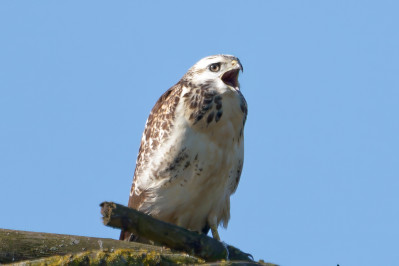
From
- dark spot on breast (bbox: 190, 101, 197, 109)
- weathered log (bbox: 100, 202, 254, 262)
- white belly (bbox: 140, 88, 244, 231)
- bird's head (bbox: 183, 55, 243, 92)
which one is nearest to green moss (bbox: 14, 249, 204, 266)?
weathered log (bbox: 100, 202, 254, 262)

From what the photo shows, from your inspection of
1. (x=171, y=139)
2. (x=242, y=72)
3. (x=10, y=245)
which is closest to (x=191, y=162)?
(x=171, y=139)

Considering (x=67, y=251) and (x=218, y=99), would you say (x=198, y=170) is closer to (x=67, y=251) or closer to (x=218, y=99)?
(x=218, y=99)

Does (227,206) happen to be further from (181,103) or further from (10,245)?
(10,245)

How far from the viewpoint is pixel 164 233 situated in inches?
162

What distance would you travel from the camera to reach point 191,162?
7.34 meters

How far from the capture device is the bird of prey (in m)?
7.32

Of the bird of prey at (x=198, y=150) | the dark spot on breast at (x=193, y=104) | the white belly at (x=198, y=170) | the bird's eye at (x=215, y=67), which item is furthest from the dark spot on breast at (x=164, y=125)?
the bird's eye at (x=215, y=67)

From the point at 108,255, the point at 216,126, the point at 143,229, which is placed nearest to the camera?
the point at 108,255

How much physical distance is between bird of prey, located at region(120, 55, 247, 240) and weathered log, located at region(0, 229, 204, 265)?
8.93 feet

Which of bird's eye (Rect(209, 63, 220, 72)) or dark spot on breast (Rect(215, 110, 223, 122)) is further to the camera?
bird's eye (Rect(209, 63, 220, 72))

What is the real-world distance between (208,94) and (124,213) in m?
3.64

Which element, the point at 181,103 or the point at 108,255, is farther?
the point at 181,103

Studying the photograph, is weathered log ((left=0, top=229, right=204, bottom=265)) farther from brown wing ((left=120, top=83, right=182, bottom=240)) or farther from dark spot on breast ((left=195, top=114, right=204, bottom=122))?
brown wing ((left=120, top=83, right=182, bottom=240))

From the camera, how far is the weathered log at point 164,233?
3.77 meters
